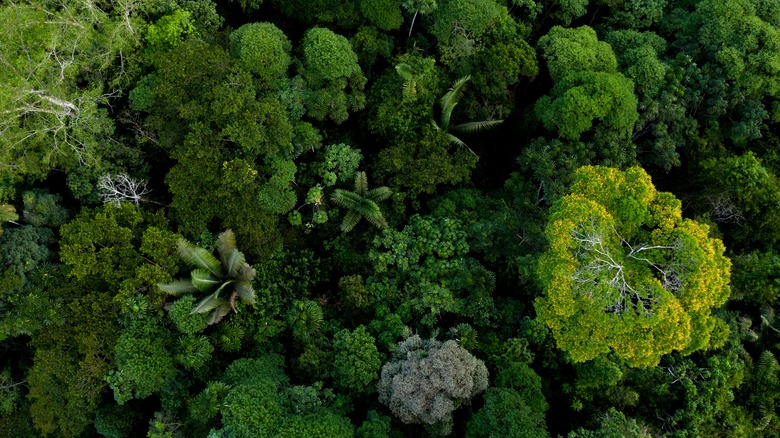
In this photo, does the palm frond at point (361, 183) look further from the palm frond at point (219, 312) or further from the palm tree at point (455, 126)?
the palm frond at point (219, 312)

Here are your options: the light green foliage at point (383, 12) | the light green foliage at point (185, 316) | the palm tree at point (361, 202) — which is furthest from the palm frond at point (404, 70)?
the light green foliage at point (185, 316)

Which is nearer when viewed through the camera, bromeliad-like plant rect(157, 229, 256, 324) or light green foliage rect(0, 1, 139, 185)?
bromeliad-like plant rect(157, 229, 256, 324)

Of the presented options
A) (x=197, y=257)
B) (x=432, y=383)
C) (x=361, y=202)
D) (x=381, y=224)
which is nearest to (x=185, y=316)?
(x=197, y=257)

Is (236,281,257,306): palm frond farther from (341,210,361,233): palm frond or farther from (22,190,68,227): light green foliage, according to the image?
(22,190,68,227): light green foliage

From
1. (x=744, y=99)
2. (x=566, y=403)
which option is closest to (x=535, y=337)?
(x=566, y=403)

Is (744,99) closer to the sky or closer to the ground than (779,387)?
closer to the sky

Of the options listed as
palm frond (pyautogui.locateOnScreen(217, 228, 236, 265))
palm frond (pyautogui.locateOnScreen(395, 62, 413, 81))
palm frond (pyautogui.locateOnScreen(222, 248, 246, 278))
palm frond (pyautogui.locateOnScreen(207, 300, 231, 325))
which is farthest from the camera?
palm frond (pyautogui.locateOnScreen(395, 62, 413, 81))

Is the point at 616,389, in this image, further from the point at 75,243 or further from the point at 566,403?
the point at 75,243

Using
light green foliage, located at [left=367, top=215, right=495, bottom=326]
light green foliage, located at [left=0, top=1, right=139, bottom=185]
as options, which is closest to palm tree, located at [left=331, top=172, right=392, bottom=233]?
light green foliage, located at [left=367, top=215, right=495, bottom=326]
